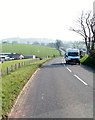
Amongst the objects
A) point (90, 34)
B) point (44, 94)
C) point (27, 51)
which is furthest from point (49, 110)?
point (27, 51)

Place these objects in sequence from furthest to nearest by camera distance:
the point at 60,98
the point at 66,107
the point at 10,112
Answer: the point at 60,98 → the point at 66,107 → the point at 10,112

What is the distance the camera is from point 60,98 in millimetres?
13070

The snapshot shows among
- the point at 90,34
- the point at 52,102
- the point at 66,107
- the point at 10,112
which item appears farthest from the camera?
the point at 90,34

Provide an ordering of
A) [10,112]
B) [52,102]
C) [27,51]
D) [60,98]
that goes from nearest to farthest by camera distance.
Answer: [10,112]
[52,102]
[60,98]
[27,51]

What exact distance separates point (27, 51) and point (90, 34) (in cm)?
7966

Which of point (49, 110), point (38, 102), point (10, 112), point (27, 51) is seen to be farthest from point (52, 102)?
point (27, 51)

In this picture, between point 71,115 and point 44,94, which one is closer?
point 71,115

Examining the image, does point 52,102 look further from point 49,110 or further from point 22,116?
point 22,116

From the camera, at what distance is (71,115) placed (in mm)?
9555

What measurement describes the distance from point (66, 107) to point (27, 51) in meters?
133

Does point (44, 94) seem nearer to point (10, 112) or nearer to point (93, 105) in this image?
point (93, 105)

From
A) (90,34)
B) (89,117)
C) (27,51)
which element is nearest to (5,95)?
(89,117)

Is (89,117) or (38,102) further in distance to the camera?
(38,102)

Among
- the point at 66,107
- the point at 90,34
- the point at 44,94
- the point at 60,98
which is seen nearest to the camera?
the point at 66,107
